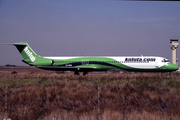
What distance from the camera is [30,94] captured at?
1738 cm

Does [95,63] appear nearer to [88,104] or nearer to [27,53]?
[27,53]

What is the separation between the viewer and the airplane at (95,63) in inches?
1427

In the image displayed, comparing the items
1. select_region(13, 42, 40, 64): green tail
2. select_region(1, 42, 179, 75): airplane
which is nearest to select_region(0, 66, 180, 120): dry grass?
select_region(1, 42, 179, 75): airplane

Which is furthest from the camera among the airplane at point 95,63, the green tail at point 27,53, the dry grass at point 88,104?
the green tail at point 27,53

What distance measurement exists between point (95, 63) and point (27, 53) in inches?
435

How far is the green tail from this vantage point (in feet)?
132

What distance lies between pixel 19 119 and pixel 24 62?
30.3 m

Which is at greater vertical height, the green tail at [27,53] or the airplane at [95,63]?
the green tail at [27,53]

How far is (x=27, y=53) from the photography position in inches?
1592

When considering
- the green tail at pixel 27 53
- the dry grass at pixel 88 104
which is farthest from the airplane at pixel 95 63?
the dry grass at pixel 88 104

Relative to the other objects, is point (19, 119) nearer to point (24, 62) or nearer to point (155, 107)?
point (155, 107)

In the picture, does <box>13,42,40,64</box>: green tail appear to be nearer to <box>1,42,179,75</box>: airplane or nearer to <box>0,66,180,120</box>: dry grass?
<box>1,42,179,75</box>: airplane

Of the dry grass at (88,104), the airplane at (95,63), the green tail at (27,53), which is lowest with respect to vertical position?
the dry grass at (88,104)

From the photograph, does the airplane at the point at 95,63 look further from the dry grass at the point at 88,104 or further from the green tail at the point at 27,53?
the dry grass at the point at 88,104
